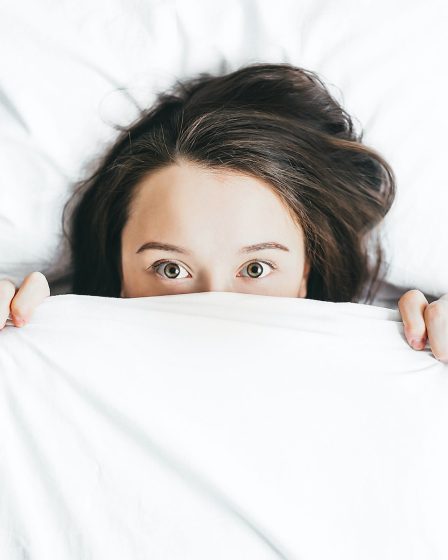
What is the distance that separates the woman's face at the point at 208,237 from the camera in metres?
0.94

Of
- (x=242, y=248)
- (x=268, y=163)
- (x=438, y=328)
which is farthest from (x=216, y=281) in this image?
(x=438, y=328)

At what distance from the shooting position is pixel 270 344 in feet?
2.74

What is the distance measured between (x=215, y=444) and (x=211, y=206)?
33cm

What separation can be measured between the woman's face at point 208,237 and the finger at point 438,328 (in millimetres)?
216

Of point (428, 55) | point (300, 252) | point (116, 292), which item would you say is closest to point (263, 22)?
point (428, 55)

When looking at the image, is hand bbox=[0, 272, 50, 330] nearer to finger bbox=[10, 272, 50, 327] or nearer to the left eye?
finger bbox=[10, 272, 50, 327]

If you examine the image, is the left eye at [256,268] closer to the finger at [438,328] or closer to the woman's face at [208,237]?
the woman's face at [208,237]

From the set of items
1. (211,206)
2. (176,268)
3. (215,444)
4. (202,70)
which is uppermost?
(202,70)

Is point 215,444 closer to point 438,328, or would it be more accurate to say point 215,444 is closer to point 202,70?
point 438,328

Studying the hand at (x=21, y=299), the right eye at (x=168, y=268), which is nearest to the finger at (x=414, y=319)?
the right eye at (x=168, y=268)

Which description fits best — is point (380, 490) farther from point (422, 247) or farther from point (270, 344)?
point (422, 247)

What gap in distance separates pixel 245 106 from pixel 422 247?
14.9 inches

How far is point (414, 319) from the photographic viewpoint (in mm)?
905

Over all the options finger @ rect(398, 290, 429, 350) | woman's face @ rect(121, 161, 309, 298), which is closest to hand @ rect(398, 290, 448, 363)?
finger @ rect(398, 290, 429, 350)
